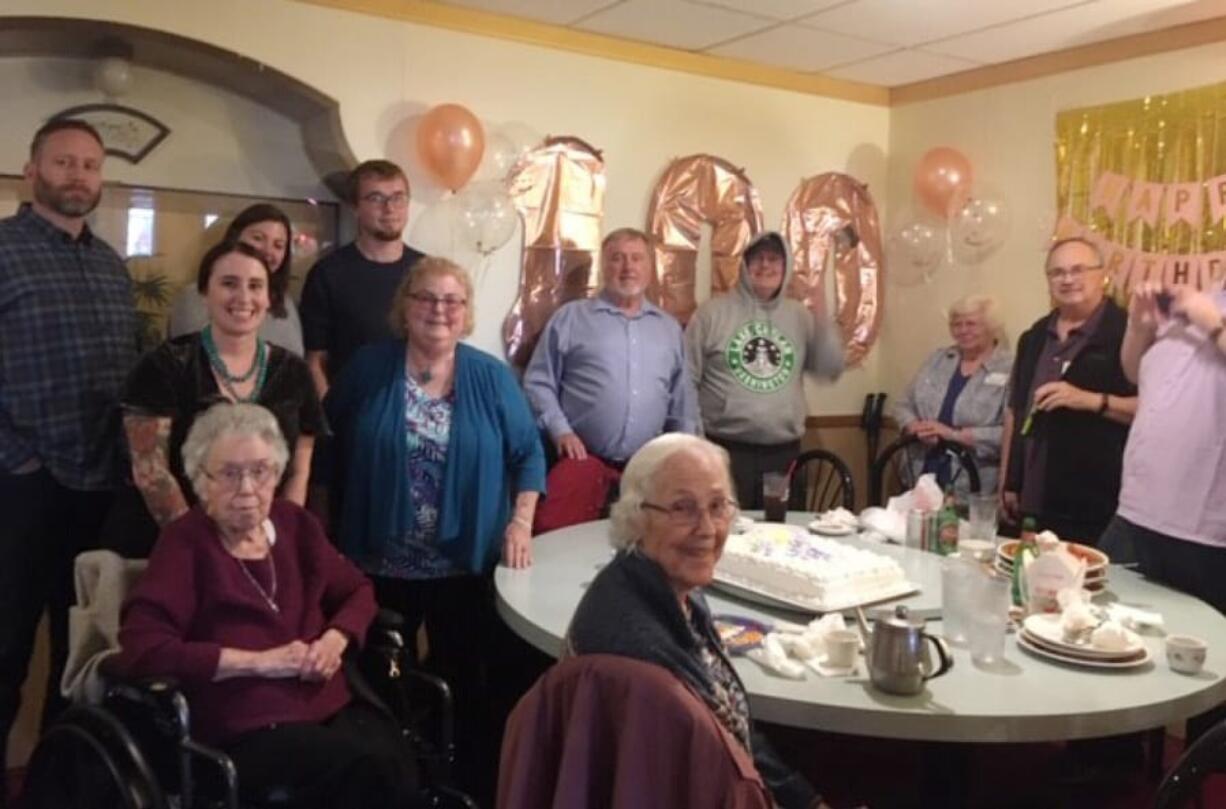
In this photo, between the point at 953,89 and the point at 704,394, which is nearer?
the point at 704,394

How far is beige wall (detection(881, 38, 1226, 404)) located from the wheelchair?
3.27 metres

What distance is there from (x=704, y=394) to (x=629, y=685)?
3.05 meters

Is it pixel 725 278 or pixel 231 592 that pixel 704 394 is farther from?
pixel 231 592

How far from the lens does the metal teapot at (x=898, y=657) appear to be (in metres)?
1.85

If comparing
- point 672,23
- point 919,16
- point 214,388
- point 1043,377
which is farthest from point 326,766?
point 919,16

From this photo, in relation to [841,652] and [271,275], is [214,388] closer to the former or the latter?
[271,275]

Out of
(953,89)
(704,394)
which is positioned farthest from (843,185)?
(704,394)

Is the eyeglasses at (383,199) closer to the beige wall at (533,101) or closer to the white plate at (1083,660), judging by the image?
the beige wall at (533,101)

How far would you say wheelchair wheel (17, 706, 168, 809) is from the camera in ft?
6.05

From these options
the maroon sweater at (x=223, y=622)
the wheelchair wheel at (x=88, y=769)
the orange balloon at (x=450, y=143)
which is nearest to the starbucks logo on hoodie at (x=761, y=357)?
the orange balloon at (x=450, y=143)

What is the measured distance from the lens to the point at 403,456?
271 centimetres

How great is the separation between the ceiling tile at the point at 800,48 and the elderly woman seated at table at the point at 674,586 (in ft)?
9.31

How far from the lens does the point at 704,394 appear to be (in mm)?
4395

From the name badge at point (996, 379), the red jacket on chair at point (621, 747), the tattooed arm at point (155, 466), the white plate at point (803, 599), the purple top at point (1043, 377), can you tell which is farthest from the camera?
the name badge at point (996, 379)
